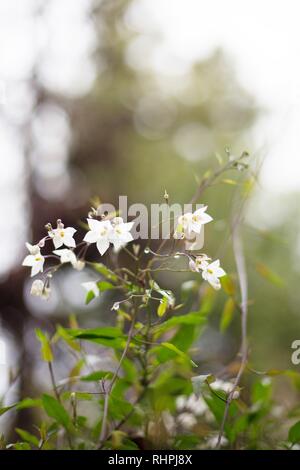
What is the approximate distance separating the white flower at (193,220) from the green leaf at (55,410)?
316mm

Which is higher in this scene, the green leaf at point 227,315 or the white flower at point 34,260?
the white flower at point 34,260

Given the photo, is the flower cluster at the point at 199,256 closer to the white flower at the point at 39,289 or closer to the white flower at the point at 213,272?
the white flower at the point at 213,272

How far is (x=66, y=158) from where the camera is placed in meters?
3.16

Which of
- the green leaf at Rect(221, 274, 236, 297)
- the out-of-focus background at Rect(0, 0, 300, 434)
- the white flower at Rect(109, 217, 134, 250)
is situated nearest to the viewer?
the white flower at Rect(109, 217, 134, 250)

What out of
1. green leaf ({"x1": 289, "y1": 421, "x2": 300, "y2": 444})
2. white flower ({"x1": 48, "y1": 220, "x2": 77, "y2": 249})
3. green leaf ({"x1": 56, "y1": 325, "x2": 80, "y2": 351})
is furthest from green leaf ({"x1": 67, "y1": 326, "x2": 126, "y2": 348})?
green leaf ({"x1": 289, "y1": 421, "x2": 300, "y2": 444})

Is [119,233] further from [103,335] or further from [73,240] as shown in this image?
[103,335]

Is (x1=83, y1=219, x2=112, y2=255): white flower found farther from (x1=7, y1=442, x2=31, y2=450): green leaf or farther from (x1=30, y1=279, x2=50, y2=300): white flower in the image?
(x1=7, y1=442, x2=31, y2=450): green leaf

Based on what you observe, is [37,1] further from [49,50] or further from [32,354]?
[32,354]

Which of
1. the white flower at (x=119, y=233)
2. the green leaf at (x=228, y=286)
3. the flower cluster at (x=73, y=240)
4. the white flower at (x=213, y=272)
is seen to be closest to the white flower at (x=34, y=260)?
the flower cluster at (x=73, y=240)

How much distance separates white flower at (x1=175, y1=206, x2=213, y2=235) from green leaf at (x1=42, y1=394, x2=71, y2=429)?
32 cm

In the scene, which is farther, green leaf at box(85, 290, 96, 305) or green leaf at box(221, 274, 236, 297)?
green leaf at box(221, 274, 236, 297)

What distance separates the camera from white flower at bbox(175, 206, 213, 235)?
24.9 inches

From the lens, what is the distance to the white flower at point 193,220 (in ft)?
2.07
